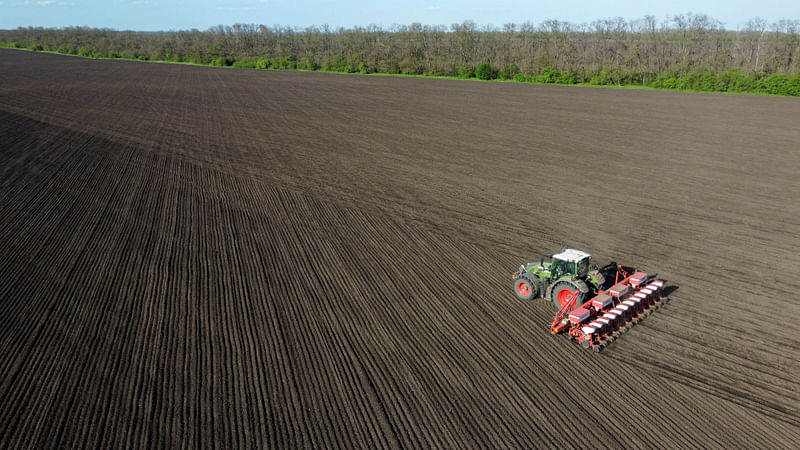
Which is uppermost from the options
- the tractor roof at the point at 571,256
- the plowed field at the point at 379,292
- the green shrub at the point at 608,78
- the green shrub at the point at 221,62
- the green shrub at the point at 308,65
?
the green shrub at the point at 221,62

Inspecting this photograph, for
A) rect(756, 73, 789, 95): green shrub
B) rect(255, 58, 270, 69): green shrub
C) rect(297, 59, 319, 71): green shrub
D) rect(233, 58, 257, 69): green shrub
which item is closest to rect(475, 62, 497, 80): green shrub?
rect(297, 59, 319, 71): green shrub

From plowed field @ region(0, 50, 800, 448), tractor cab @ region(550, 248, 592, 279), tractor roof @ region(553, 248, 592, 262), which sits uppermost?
tractor roof @ region(553, 248, 592, 262)

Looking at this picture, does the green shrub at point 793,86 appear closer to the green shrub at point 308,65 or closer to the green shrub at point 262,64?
the green shrub at point 308,65

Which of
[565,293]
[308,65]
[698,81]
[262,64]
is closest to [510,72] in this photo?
[698,81]

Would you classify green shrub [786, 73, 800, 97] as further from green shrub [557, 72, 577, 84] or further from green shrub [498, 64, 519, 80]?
green shrub [498, 64, 519, 80]

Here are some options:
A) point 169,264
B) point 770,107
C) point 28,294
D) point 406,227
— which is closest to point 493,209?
point 406,227

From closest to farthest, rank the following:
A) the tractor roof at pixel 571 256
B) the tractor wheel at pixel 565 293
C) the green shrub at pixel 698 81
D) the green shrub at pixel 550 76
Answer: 1. the tractor wheel at pixel 565 293
2. the tractor roof at pixel 571 256
3. the green shrub at pixel 698 81
4. the green shrub at pixel 550 76

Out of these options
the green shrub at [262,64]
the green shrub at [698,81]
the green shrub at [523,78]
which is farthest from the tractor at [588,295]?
the green shrub at [262,64]
